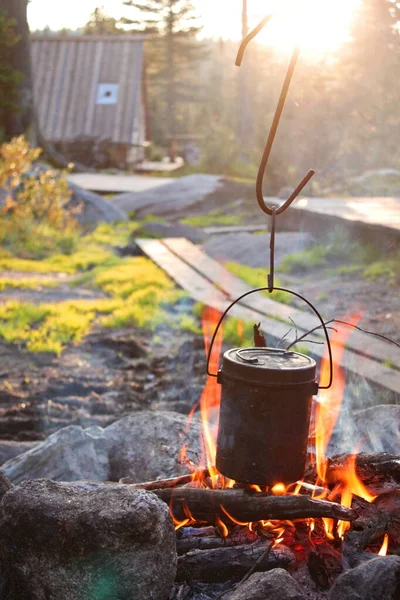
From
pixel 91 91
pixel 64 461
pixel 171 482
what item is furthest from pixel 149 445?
pixel 91 91

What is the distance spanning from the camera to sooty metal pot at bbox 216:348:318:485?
2691mm

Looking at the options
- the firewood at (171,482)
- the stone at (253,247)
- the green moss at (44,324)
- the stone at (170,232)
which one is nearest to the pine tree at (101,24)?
the stone at (170,232)

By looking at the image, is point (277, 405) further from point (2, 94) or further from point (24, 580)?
point (2, 94)

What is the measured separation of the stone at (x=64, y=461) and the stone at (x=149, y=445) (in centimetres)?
9

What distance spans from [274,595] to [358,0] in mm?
7405

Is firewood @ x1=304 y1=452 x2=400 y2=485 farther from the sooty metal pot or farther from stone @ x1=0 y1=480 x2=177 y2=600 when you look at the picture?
stone @ x1=0 y1=480 x2=177 y2=600

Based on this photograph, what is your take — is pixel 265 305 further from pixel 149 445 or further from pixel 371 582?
pixel 371 582

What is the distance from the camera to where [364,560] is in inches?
101

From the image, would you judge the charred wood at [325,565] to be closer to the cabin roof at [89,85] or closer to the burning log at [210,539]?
the burning log at [210,539]

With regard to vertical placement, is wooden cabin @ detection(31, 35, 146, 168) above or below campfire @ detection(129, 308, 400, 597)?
above

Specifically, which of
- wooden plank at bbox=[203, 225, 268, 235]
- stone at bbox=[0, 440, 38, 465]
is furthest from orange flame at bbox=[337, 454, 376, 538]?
wooden plank at bbox=[203, 225, 268, 235]

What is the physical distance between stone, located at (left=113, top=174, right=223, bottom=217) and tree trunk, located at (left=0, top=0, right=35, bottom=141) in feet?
11.1

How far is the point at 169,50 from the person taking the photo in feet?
142

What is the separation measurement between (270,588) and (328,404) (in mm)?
2040
